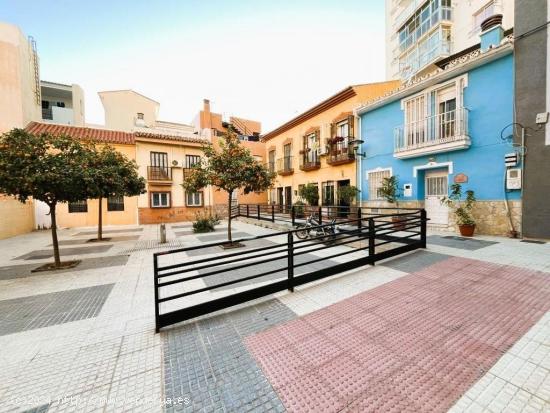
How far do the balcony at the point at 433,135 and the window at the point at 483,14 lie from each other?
9.36m

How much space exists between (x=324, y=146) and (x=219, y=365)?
13204 mm

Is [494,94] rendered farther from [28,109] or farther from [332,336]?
[28,109]

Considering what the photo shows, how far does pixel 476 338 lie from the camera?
8.09 ft

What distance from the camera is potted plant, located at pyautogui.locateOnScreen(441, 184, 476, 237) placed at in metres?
7.52

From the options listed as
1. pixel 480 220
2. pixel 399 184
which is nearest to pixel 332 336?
pixel 480 220

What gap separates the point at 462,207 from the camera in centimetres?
805

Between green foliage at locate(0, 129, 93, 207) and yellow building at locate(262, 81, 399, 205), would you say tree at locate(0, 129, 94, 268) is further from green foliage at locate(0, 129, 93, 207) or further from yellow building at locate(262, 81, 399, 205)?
yellow building at locate(262, 81, 399, 205)

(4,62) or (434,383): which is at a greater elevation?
(4,62)

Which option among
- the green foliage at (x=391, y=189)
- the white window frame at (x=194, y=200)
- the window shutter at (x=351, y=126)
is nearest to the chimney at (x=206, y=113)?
the white window frame at (x=194, y=200)

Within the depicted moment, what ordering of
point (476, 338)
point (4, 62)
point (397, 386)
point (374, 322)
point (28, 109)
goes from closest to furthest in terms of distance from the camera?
point (397, 386)
point (476, 338)
point (374, 322)
point (4, 62)
point (28, 109)

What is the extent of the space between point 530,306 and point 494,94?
24.3ft

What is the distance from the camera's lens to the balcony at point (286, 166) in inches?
667

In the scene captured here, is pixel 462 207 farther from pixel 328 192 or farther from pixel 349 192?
pixel 328 192

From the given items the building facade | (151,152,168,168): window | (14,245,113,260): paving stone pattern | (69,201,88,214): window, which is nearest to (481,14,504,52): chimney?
the building facade
